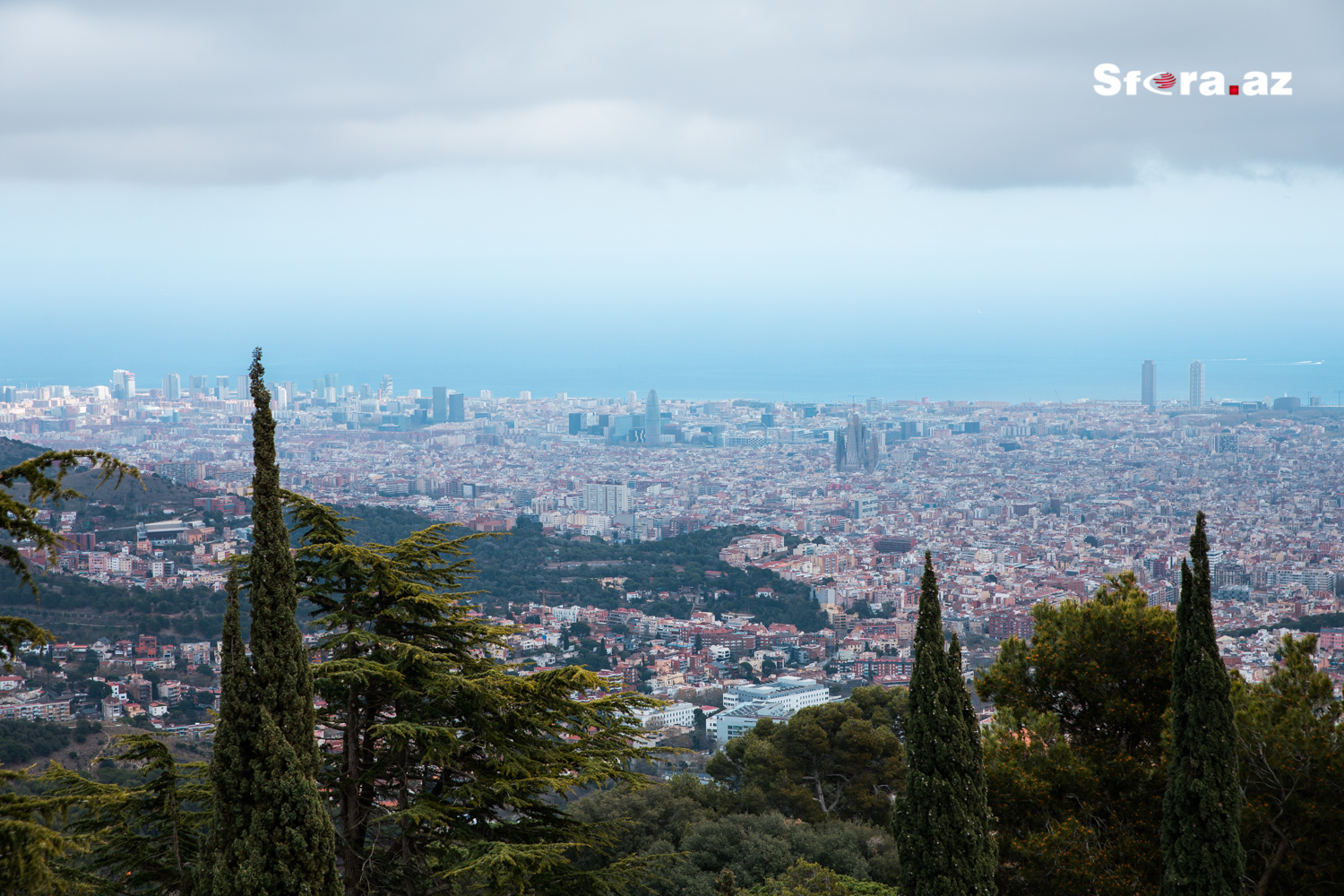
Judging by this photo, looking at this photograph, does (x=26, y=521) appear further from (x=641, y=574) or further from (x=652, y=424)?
(x=652, y=424)

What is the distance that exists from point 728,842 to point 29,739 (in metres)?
11.4

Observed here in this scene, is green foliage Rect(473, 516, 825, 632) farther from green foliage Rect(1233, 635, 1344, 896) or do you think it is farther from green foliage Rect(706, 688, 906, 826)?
green foliage Rect(1233, 635, 1344, 896)

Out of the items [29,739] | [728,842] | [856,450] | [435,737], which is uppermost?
[435,737]

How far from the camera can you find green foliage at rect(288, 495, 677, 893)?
488 cm

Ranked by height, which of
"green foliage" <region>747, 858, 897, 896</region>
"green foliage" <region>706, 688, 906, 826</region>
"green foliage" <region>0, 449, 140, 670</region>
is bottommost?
"green foliage" <region>706, 688, 906, 826</region>

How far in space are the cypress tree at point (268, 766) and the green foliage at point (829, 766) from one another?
8426 mm

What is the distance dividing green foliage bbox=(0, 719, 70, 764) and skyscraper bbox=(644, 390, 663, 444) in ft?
282

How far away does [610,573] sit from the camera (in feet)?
→ 151

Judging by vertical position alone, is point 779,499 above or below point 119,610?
below

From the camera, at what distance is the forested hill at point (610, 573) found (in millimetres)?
40938

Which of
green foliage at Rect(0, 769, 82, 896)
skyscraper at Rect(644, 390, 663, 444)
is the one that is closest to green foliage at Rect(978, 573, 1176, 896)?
green foliage at Rect(0, 769, 82, 896)

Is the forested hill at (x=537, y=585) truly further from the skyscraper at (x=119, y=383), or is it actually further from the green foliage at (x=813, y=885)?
the skyscraper at (x=119, y=383)

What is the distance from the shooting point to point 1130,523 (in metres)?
55.7

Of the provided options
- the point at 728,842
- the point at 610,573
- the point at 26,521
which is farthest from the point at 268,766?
the point at 610,573
